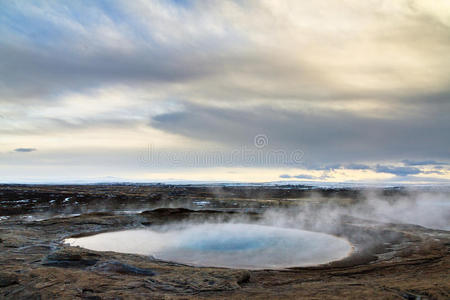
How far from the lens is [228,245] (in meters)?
18.0

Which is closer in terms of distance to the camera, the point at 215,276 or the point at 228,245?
the point at 215,276

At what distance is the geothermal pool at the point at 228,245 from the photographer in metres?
14.6

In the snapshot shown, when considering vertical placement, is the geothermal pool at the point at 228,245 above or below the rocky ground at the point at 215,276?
below

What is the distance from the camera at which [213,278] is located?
10.5 m

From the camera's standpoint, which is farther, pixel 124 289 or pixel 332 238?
pixel 332 238

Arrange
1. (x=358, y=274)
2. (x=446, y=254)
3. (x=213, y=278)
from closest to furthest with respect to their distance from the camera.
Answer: (x=213, y=278), (x=358, y=274), (x=446, y=254)

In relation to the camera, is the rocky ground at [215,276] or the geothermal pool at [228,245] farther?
the geothermal pool at [228,245]

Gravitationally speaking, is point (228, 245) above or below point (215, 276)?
below

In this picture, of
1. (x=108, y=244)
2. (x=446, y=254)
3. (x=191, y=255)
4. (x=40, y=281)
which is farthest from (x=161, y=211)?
(x=446, y=254)

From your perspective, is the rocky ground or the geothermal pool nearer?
the rocky ground

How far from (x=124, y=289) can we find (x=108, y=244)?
33.5ft

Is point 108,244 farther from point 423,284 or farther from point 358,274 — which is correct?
point 423,284

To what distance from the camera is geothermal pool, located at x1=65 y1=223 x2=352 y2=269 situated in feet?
48.0

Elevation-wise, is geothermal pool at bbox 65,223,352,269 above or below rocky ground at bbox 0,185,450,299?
below
